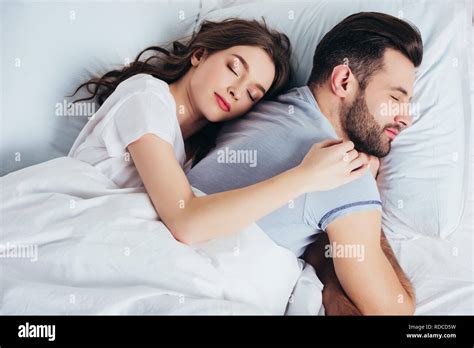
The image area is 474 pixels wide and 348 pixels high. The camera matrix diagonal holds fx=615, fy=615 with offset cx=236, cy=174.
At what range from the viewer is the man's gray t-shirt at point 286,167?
98 centimetres

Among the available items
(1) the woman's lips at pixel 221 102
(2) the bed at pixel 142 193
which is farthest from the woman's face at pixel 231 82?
(2) the bed at pixel 142 193

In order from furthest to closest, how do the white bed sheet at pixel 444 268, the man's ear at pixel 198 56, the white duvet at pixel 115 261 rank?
the man's ear at pixel 198 56, the white bed sheet at pixel 444 268, the white duvet at pixel 115 261

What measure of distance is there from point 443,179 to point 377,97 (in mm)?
195

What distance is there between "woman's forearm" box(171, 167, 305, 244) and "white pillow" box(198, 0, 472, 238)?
0.81ft

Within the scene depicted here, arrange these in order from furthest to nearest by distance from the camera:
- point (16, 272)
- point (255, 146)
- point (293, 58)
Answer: point (293, 58), point (255, 146), point (16, 272)

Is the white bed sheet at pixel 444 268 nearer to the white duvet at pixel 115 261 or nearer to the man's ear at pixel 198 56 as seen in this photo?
the white duvet at pixel 115 261

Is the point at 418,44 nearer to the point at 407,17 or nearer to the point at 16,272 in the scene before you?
the point at 407,17

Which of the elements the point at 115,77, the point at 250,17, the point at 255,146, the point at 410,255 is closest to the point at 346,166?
the point at 255,146

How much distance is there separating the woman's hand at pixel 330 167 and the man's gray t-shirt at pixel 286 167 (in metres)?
0.02

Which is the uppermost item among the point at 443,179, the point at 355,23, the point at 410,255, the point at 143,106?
the point at 355,23

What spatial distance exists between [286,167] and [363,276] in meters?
0.21

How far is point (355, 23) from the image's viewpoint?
3.59ft

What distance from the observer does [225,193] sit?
37.8 inches

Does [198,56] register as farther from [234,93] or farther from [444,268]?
[444,268]
